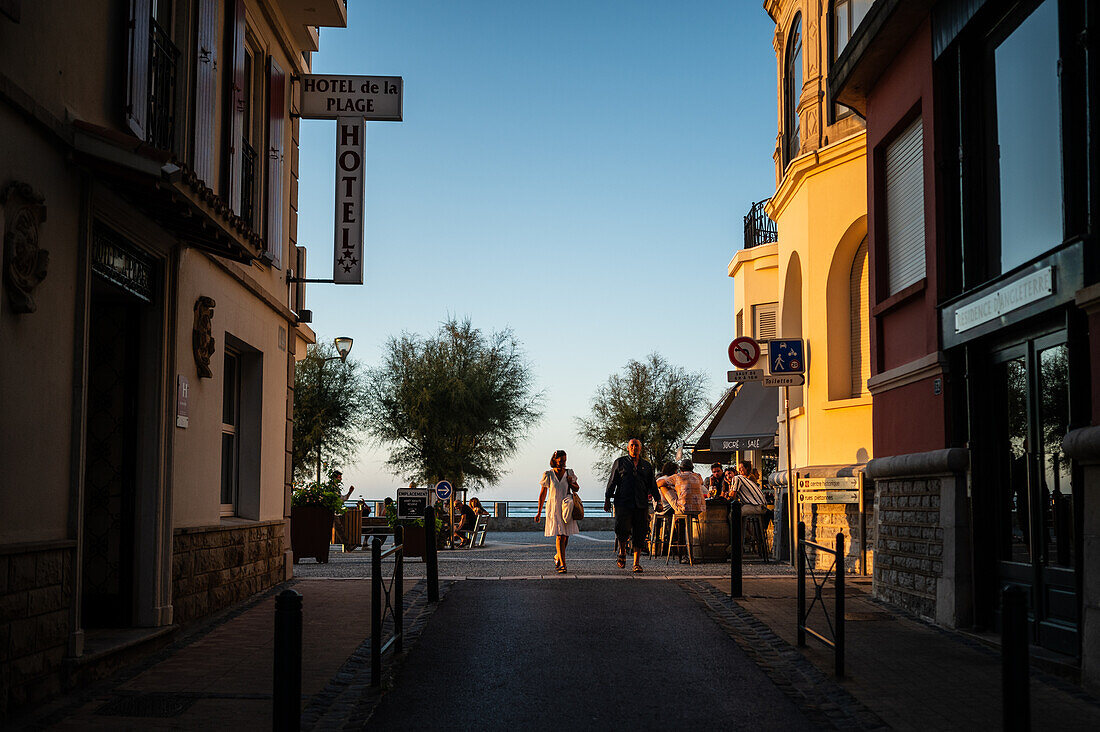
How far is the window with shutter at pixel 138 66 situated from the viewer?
29.9 ft

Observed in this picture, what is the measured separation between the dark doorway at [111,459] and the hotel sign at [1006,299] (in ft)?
23.0

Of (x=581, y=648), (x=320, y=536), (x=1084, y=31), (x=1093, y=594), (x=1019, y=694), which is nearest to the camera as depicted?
(x=1019, y=694)

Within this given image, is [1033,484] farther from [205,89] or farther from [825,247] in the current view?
[825,247]

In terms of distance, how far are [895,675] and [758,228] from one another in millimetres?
21215

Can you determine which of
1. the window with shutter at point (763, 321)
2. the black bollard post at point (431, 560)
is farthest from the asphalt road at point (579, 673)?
the window with shutter at point (763, 321)

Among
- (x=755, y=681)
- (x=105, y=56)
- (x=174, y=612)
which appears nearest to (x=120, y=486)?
(x=174, y=612)

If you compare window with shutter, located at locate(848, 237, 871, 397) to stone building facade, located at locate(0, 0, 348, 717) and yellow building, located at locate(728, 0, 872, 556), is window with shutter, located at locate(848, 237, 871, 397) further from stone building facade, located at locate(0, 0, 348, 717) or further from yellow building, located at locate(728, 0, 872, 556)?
stone building facade, located at locate(0, 0, 348, 717)

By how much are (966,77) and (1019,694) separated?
7.14 meters

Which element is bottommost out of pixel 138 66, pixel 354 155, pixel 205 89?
pixel 138 66

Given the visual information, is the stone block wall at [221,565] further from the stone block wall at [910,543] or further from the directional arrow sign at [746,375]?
the directional arrow sign at [746,375]

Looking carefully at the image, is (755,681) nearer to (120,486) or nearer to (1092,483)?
(1092,483)

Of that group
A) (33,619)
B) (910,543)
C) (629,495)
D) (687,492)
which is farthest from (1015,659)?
(687,492)

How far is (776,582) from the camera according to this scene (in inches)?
600

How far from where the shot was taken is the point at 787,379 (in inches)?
712
